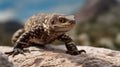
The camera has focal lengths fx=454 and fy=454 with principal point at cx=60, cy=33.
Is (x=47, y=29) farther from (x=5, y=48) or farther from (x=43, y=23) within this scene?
(x=5, y=48)

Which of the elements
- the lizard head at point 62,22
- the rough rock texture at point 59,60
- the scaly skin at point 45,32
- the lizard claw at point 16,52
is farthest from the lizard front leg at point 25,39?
the lizard head at point 62,22

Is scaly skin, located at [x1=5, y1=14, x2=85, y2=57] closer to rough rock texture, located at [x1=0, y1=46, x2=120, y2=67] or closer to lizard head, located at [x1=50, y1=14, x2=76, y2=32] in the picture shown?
lizard head, located at [x1=50, y1=14, x2=76, y2=32]

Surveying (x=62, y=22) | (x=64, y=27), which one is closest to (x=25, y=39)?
(x=62, y=22)

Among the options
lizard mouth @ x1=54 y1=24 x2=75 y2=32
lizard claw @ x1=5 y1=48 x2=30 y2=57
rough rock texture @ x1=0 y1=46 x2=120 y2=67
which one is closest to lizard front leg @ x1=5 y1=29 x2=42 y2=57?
lizard claw @ x1=5 y1=48 x2=30 y2=57

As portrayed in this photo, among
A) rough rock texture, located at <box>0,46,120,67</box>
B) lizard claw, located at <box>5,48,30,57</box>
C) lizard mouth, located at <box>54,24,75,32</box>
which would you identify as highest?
lizard mouth, located at <box>54,24,75,32</box>

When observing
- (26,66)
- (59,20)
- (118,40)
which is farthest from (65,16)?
(118,40)

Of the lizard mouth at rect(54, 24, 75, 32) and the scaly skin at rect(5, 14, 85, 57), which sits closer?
the lizard mouth at rect(54, 24, 75, 32)

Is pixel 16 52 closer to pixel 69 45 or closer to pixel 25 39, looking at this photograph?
pixel 25 39
